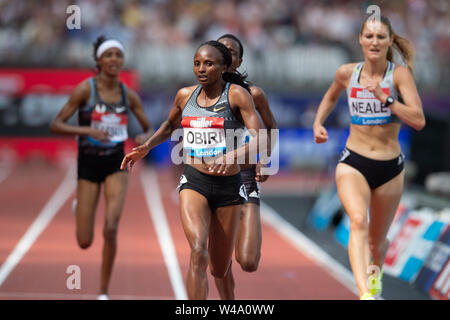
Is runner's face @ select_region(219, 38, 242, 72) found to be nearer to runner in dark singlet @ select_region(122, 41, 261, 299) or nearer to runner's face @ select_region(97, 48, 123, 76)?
runner in dark singlet @ select_region(122, 41, 261, 299)

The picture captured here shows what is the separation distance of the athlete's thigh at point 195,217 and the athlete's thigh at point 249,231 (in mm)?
680

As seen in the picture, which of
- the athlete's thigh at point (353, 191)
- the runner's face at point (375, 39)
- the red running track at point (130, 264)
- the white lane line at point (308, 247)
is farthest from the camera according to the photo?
the white lane line at point (308, 247)

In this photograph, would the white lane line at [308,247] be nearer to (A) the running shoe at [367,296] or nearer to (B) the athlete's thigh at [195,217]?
(A) the running shoe at [367,296]

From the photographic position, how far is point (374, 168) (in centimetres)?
748

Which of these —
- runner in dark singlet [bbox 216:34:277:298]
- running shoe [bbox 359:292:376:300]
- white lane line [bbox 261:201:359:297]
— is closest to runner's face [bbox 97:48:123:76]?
runner in dark singlet [bbox 216:34:277:298]

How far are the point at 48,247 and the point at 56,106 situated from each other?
12.3 m

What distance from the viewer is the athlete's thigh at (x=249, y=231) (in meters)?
7.22

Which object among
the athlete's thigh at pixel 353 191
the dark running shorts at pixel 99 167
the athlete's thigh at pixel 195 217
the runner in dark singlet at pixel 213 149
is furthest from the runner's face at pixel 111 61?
the athlete's thigh at pixel 353 191

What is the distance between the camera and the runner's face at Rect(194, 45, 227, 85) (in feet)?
21.4

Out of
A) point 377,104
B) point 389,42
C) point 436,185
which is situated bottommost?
point 436,185
